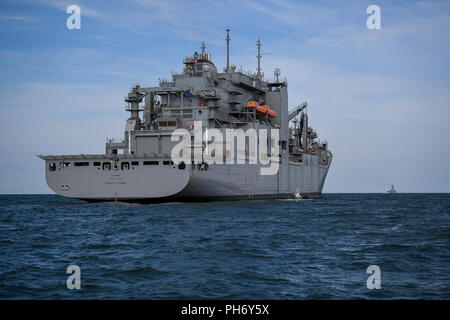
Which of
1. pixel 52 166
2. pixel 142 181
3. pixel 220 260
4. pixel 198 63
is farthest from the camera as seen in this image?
pixel 198 63

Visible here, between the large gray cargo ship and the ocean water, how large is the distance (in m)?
14.4

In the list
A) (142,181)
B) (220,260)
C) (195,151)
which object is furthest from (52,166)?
(220,260)

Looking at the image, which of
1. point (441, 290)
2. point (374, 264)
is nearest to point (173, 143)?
point (374, 264)

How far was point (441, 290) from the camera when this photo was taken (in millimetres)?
12836

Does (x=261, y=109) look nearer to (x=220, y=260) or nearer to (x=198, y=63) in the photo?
(x=198, y=63)

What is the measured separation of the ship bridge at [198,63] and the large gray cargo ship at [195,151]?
0.39 ft

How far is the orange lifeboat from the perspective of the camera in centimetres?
5838

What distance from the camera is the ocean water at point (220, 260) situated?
12.8m

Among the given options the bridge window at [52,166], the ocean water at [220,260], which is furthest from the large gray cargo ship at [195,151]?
the ocean water at [220,260]

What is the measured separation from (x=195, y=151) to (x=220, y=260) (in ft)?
98.7

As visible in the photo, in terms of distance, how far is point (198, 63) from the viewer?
57.7m

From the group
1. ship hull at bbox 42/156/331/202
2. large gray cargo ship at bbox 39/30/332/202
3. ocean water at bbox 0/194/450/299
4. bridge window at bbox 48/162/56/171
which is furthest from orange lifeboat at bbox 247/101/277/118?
ocean water at bbox 0/194/450/299

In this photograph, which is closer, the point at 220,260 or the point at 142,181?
the point at 220,260
